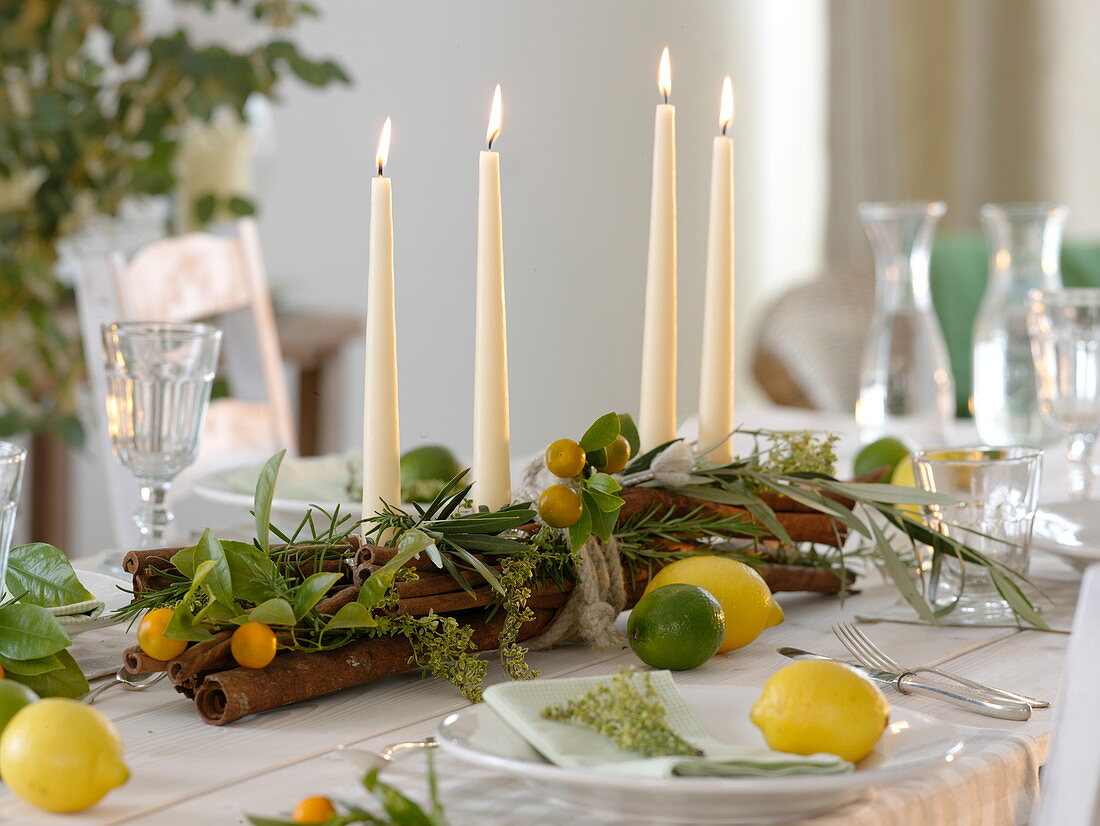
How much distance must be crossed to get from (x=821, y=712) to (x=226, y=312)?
1426 millimetres

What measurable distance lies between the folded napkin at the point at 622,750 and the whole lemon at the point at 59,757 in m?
0.17

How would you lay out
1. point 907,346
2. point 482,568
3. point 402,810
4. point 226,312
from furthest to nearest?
point 226,312 → point 907,346 → point 482,568 → point 402,810

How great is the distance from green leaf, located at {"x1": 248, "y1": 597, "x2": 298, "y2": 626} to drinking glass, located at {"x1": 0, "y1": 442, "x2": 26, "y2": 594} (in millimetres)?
129

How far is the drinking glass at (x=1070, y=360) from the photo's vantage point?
1.17 meters

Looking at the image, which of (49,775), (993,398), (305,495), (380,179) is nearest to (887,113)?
(993,398)

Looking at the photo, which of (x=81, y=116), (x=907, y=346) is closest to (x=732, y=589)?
(x=907, y=346)

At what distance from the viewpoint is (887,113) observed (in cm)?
371

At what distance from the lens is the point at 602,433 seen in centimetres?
80

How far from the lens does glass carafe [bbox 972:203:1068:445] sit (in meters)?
1.47

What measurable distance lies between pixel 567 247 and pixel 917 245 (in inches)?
20.8

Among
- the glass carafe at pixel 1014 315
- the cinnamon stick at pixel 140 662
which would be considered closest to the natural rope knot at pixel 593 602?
the cinnamon stick at pixel 140 662

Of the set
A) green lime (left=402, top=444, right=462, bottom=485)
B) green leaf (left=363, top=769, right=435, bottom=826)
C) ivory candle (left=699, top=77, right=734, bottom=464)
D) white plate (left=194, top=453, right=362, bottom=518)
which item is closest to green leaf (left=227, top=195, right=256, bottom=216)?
white plate (left=194, top=453, right=362, bottom=518)

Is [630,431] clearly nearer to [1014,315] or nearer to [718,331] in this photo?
[718,331]

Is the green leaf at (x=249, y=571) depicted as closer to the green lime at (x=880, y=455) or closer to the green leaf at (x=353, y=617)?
the green leaf at (x=353, y=617)
